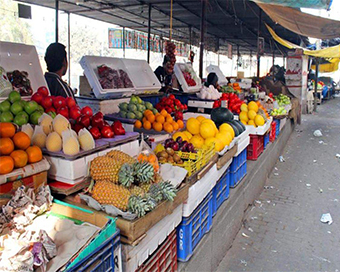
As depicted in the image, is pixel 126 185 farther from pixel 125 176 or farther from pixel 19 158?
pixel 19 158

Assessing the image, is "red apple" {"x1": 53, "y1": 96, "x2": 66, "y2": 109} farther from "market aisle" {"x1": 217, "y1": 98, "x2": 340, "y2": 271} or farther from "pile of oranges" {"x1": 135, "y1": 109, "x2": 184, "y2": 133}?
"market aisle" {"x1": 217, "y1": 98, "x2": 340, "y2": 271}

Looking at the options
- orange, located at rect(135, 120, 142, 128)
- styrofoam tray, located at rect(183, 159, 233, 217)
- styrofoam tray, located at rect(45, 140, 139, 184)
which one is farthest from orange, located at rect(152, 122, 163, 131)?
styrofoam tray, located at rect(45, 140, 139, 184)

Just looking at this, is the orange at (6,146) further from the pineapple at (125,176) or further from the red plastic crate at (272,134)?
the red plastic crate at (272,134)

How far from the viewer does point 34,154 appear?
192 cm

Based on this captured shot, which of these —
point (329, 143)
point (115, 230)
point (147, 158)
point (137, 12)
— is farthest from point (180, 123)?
point (137, 12)

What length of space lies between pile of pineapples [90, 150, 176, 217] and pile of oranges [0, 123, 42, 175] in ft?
1.22

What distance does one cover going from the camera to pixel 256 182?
17.0 ft

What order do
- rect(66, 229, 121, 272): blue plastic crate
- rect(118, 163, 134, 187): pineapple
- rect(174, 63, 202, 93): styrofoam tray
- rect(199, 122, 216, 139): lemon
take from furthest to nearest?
1. rect(174, 63, 202, 93): styrofoam tray
2. rect(199, 122, 216, 139): lemon
3. rect(118, 163, 134, 187): pineapple
4. rect(66, 229, 121, 272): blue plastic crate

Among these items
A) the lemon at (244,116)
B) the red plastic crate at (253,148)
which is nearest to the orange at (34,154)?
the red plastic crate at (253,148)

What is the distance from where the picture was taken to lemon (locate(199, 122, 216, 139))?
372cm

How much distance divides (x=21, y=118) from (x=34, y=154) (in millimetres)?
449

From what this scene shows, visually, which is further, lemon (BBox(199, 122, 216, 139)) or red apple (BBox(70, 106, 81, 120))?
lemon (BBox(199, 122, 216, 139))

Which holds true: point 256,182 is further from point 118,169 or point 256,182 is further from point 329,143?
point 329,143

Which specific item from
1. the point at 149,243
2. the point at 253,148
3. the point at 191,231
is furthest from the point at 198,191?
the point at 253,148
